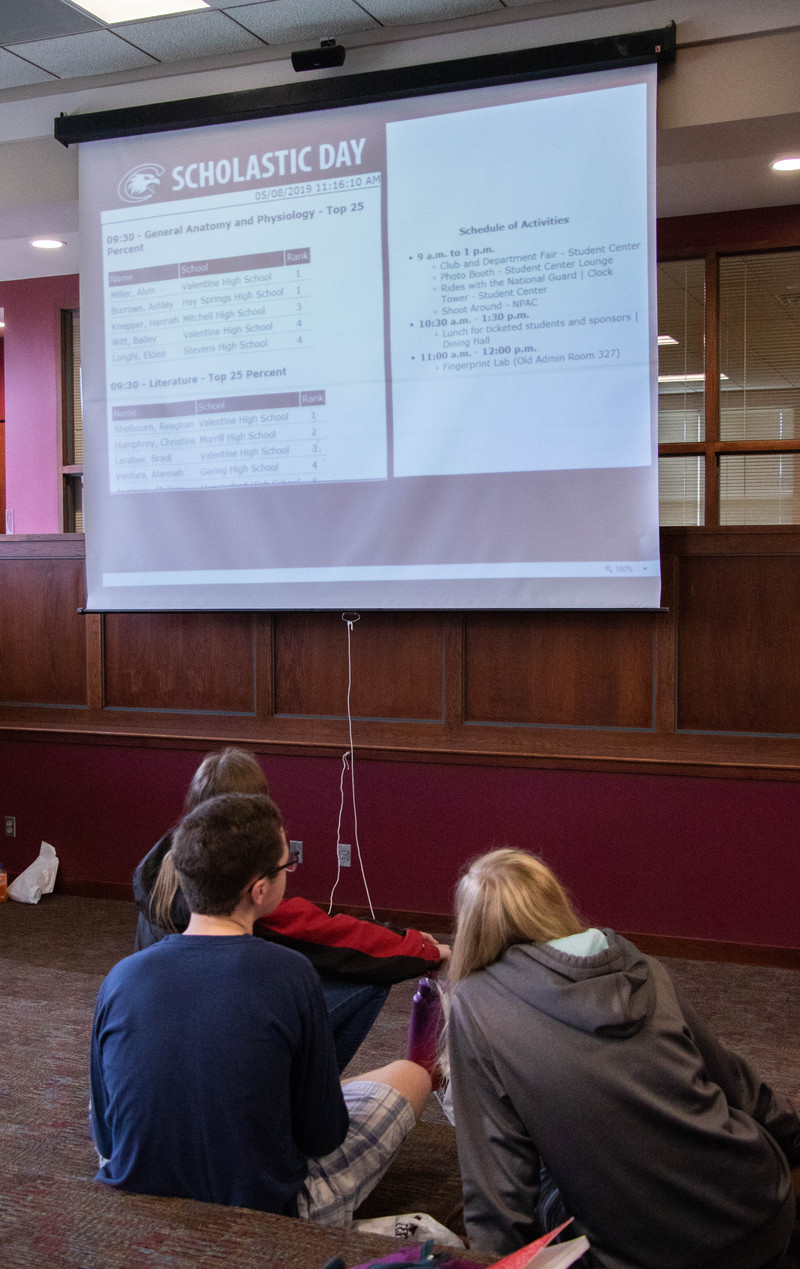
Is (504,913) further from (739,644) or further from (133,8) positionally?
(133,8)

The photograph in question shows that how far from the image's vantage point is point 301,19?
11.1ft

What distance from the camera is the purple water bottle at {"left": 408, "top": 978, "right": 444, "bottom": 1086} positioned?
6.73ft

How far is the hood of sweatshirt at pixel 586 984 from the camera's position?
1.35m

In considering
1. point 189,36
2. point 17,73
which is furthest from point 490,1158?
point 17,73

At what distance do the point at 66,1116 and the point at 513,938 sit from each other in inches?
62.2

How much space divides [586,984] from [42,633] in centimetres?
364

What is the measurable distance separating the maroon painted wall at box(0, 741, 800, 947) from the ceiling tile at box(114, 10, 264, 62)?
101 inches

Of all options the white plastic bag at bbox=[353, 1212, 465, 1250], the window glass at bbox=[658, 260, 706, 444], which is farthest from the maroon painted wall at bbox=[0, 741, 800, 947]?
the white plastic bag at bbox=[353, 1212, 465, 1250]

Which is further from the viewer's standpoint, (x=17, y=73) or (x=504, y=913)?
(x=17, y=73)

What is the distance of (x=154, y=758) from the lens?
427cm

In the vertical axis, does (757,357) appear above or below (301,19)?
below

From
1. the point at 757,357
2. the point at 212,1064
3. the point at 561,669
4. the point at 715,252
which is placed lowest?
the point at 212,1064

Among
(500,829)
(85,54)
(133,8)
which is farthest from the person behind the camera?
(500,829)

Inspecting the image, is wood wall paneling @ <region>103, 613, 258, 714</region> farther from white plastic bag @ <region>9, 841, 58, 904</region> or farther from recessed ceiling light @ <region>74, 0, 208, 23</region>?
recessed ceiling light @ <region>74, 0, 208, 23</region>
